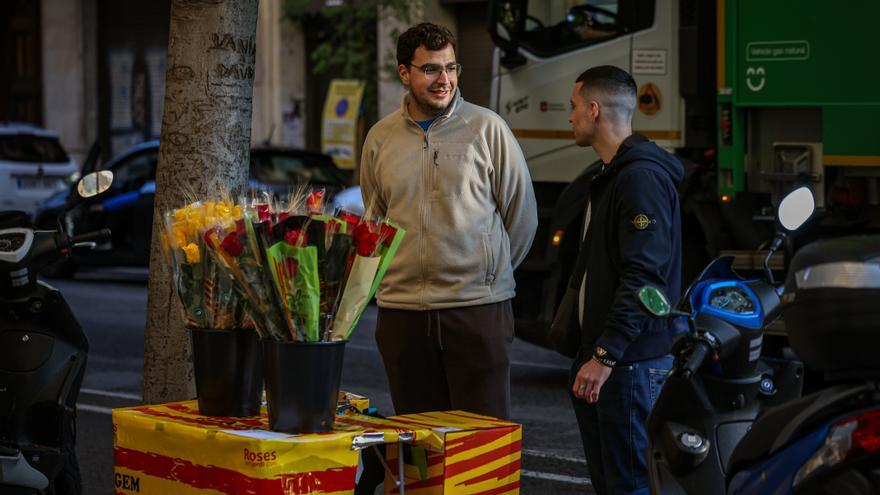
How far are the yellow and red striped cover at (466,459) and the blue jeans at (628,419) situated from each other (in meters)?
0.59

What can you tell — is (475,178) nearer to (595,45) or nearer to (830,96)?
(830,96)

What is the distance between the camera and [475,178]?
5.06 meters

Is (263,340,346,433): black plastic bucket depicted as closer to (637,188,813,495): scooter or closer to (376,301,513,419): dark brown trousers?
(637,188,813,495): scooter

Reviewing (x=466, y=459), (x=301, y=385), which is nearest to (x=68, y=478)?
(x=301, y=385)

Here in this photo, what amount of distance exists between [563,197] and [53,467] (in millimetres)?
4784

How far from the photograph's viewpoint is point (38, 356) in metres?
5.32

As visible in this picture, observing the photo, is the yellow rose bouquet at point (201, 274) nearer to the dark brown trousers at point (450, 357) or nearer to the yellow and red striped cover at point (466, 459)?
the yellow and red striped cover at point (466, 459)

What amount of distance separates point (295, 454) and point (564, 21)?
6864mm

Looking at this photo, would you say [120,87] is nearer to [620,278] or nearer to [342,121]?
[342,121]

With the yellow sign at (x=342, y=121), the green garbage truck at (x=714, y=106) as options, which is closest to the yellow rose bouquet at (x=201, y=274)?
the green garbage truck at (x=714, y=106)

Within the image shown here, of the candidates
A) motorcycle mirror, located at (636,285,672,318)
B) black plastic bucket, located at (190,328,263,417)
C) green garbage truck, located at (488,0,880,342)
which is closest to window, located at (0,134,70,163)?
green garbage truck, located at (488,0,880,342)

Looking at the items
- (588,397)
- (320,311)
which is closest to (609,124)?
(588,397)

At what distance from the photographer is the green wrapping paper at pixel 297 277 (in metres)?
3.83

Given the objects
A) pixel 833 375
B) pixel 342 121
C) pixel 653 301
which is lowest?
pixel 833 375
